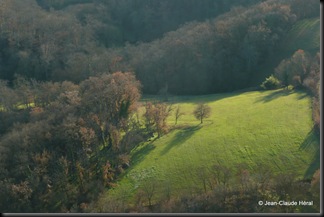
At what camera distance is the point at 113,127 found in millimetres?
50594

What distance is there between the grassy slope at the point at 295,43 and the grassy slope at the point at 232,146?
24.2 meters

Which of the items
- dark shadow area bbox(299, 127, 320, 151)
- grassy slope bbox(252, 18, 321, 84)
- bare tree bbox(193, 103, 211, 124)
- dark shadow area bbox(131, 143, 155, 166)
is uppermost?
grassy slope bbox(252, 18, 321, 84)

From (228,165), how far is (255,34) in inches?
1871

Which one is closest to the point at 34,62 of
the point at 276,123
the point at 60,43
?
the point at 60,43

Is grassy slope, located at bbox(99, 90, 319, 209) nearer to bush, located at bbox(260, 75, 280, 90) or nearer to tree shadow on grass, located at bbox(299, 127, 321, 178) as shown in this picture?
tree shadow on grass, located at bbox(299, 127, 321, 178)

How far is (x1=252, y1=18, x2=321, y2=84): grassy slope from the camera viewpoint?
8375cm

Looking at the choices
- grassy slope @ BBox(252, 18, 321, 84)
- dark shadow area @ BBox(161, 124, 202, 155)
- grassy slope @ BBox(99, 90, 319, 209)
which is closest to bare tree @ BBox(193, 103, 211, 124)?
grassy slope @ BBox(99, 90, 319, 209)

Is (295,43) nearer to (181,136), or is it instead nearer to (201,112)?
(201,112)

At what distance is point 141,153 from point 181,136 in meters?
6.78

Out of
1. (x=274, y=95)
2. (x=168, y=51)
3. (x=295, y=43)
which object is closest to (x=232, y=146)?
(x=274, y=95)

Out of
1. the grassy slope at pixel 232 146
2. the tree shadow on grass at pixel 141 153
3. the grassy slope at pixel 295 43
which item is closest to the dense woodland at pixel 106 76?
the grassy slope at pixel 295 43

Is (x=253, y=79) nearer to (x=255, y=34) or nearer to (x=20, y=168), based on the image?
(x=255, y=34)

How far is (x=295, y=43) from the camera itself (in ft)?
283

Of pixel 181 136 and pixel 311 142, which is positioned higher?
pixel 181 136
